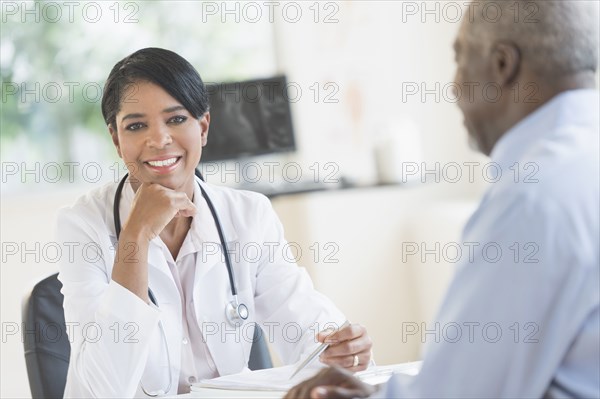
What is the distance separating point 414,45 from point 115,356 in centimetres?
289

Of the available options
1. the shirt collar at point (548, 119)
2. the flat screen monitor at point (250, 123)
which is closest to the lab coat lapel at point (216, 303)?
the shirt collar at point (548, 119)

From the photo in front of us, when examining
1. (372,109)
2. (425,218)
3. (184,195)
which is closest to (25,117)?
(372,109)

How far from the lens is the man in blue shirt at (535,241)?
0.90 m

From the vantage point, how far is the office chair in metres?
1.80

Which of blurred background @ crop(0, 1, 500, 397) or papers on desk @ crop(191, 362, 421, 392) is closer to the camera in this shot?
papers on desk @ crop(191, 362, 421, 392)

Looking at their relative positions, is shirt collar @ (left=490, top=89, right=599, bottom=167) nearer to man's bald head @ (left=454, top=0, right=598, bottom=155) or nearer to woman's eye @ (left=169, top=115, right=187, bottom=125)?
man's bald head @ (left=454, top=0, right=598, bottom=155)

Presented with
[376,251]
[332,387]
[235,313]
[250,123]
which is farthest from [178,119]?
[376,251]

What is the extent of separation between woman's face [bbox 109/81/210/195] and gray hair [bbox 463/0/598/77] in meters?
0.93

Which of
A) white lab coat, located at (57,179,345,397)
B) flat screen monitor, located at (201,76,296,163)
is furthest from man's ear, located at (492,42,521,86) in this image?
flat screen monitor, located at (201,76,296,163)

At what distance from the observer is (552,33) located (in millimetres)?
998

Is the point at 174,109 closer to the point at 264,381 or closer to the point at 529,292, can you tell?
the point at 264,381

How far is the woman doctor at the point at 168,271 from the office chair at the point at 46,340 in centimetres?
15

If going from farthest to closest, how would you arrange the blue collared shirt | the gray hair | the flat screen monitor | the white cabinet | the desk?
the white cabinet < the flat screen monitor < the desk < the gray hair < the blue collared shirt

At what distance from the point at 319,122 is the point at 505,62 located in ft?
9.92
